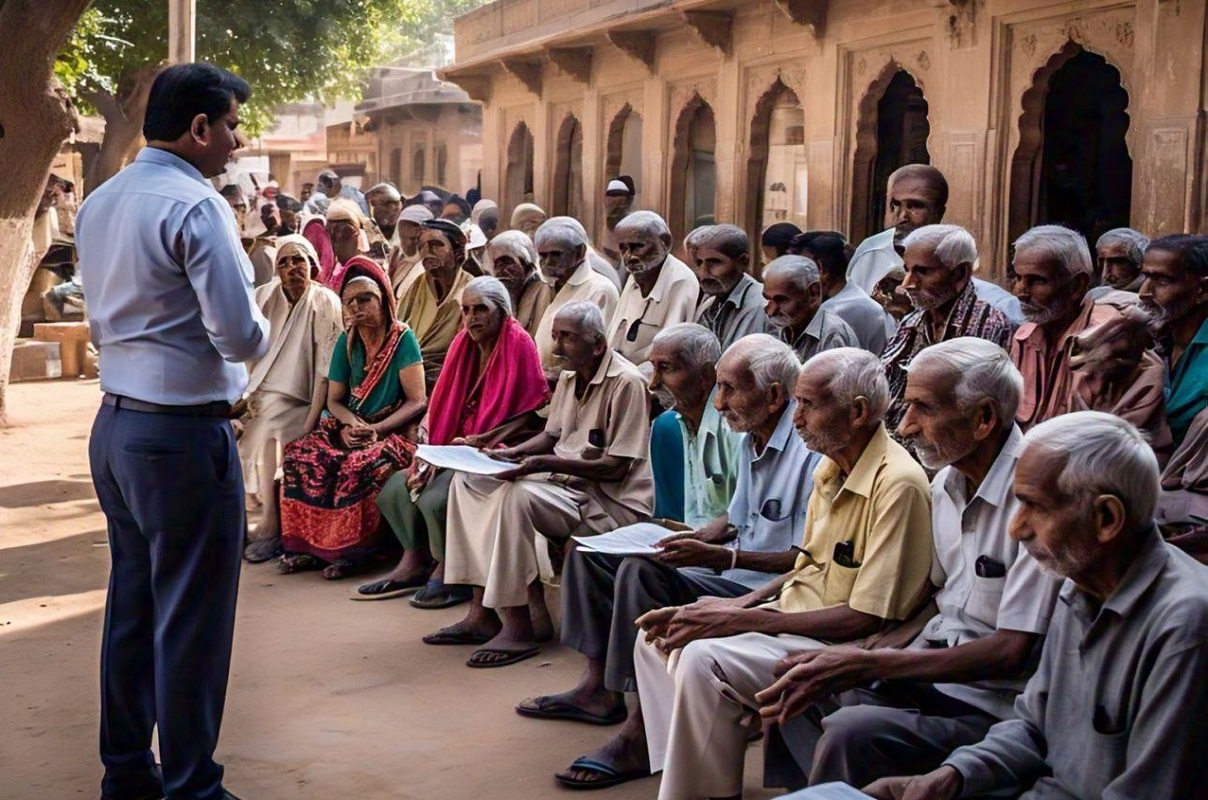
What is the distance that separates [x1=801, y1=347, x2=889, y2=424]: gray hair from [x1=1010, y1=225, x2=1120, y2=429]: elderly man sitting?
91 cm

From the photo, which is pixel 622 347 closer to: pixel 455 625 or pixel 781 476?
pixel 455 625

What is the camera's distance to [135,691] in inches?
161

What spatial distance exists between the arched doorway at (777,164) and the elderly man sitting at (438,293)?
5.52 metres

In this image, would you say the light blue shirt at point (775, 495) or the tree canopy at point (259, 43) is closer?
the light blue shirt at point (775, 495)

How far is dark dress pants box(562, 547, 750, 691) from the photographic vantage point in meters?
4.39

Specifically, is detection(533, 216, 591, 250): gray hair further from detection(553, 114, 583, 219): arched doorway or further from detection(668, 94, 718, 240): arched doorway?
detection(553, 114, 583, 219): arched doorway

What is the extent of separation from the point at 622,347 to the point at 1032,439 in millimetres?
4259

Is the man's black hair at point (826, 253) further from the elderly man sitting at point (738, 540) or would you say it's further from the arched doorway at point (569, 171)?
the arched doorway at point (569, 171)

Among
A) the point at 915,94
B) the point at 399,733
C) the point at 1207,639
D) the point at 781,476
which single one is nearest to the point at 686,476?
the point at 781,476

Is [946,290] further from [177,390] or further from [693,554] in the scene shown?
[177,390]

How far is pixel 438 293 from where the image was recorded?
7840mm

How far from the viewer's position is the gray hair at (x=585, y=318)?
18.7ft

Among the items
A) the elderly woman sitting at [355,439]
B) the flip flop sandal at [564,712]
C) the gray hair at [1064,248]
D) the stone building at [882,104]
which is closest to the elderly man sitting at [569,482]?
the flip flop sandal at [564,712]

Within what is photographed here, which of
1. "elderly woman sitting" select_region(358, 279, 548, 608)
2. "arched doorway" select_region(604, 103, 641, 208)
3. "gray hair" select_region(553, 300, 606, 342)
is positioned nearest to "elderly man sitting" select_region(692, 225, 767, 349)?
"gray hair" select_region(553, 300, 606, 342)
